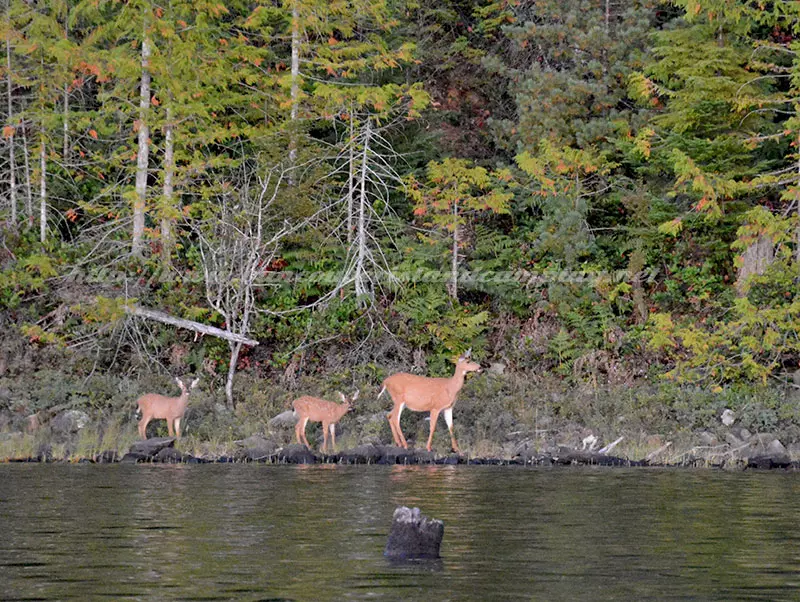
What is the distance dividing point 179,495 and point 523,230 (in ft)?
52.2

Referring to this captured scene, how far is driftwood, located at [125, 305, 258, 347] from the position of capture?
26.4 metres

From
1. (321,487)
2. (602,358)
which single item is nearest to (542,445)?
(602,358)

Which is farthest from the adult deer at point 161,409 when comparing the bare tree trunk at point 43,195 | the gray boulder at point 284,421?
the bare tree trunk at point 43,195

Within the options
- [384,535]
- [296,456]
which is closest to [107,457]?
[296,456]

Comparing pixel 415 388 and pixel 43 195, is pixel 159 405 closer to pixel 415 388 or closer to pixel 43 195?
pixel 415 388

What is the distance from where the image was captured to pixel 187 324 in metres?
27.5

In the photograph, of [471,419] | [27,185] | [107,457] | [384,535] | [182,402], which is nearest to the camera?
[384,535]

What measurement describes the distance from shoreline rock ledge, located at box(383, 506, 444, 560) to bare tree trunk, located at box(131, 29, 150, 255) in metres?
18.3

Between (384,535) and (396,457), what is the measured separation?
9.33m

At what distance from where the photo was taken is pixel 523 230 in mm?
30781

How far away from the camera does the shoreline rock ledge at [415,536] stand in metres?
11.3

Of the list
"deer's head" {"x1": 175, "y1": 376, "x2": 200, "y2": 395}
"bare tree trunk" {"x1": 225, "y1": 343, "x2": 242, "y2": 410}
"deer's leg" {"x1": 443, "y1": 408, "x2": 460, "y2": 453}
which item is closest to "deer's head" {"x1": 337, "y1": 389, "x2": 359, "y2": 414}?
"deer's leg" {"x1": 443, "y1": 408, "x2": 460, "y2": 453}

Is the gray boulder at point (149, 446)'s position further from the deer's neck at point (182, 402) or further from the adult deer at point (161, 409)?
the deer's neck at point (182, 402)

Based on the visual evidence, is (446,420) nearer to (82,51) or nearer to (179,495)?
(179,495)
